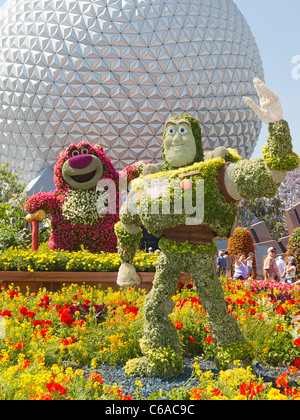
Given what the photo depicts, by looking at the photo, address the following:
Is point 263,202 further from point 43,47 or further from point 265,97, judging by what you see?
point 265,97

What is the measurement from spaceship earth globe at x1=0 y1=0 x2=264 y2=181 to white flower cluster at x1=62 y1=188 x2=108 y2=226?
14.2 m

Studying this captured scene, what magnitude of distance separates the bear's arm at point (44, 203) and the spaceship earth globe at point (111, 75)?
46.2ft

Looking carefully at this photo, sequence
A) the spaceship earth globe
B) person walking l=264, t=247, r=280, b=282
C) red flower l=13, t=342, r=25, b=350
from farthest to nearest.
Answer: the spaceship earth globe → person walking l=264, t=247, r=280, b=282 → red flower l=13, t=342, r=25, b=350

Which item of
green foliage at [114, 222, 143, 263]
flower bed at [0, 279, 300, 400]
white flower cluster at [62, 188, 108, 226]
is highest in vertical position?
white flower cluster at [62, 188, 108, 226]

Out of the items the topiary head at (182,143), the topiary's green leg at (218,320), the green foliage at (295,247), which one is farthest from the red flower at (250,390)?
→ the green foliage at (295,247)

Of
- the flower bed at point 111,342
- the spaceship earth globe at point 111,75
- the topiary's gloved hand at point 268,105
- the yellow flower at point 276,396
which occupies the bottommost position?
the flower bed at point 111,342

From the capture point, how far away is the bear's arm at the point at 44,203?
9.27 metres

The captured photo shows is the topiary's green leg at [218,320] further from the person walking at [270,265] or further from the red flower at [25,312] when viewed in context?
the person walking at [270,265]

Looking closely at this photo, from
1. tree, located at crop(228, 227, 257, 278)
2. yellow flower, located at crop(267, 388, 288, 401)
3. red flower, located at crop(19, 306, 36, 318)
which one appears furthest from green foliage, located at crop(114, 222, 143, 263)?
tree, located at crop(228, 227, 257, 278)

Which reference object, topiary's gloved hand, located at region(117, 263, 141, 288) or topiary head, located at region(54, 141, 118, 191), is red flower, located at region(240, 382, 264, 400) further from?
topiary head, located at region(54, 141, 118, 191)

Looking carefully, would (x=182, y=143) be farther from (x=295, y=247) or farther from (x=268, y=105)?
(x=295, y=247)

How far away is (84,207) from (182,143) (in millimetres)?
5193

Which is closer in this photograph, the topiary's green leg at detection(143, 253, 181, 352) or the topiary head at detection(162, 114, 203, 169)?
the topiary's green leg at detection(143, 253, 181, 352)

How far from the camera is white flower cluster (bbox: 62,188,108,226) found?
9.12m
